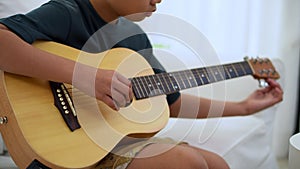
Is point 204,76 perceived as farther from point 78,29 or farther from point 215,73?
point 78,29

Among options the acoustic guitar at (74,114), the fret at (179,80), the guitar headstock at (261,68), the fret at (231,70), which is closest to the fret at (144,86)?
the acoustic guitar at (74,114)

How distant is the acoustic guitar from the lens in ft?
2.95

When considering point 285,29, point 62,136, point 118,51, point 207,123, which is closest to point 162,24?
point 207,123

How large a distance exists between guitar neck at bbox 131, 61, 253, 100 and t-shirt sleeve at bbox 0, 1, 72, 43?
218mm

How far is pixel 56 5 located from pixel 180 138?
54 cm

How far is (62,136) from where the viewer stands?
3.07ft

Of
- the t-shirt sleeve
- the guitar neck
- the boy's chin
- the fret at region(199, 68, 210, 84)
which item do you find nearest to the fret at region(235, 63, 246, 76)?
the guitar neck

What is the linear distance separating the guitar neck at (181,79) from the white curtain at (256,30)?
1.19 feet

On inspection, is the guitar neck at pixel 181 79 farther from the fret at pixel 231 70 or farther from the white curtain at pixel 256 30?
the white curtain at pixel 256 30

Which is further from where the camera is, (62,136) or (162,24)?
(162,24)

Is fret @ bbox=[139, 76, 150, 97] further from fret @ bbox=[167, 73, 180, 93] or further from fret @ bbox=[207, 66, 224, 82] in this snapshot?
fret @ bbox=[207, 66, 224, 82]

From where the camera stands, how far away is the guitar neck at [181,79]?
3.59 ft

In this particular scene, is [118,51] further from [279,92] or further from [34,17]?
[279,92]

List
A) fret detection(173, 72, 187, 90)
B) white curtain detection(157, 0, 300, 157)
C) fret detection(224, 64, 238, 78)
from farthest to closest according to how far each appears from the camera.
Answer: white curtain detection(157, 0, 300, 157), fret detection(224, 64, 238, 78), fret detection(173, 72, 187, 90)
